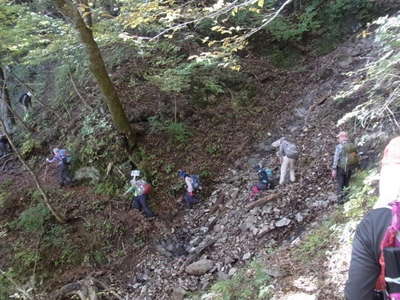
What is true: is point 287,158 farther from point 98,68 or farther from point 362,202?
point 98,68

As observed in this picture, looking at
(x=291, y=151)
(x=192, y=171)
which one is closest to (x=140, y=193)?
(x=192, y=171)

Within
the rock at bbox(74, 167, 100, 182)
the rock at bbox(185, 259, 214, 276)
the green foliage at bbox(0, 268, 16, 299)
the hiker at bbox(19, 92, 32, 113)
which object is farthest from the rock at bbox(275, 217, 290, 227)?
the hiker at bbox(19, 92, 32, 113)

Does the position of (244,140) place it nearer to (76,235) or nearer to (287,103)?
(287,103)

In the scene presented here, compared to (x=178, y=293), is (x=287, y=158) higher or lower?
higher

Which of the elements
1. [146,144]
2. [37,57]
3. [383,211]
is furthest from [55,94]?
[383,211]

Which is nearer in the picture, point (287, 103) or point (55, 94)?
point (287, 103)

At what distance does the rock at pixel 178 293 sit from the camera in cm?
721

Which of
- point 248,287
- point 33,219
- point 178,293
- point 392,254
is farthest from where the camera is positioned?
point 33,219

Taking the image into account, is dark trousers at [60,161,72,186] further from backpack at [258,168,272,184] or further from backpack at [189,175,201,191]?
backpack at [258,168,272,184]

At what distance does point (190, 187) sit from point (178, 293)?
2.78 metres

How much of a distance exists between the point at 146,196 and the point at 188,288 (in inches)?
114

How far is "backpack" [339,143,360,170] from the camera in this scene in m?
6.96

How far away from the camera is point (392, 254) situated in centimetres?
163

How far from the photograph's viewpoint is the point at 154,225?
929cm
